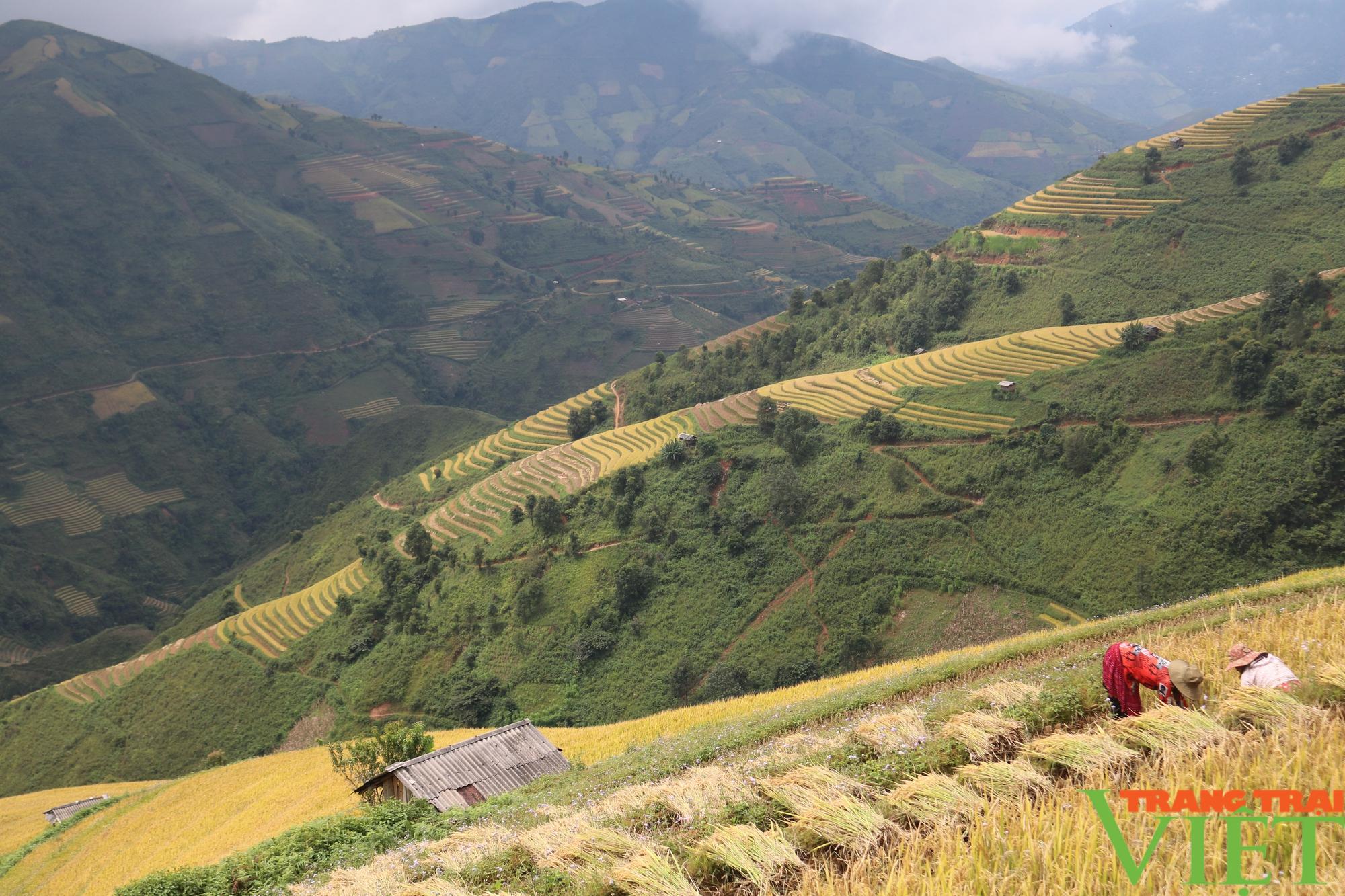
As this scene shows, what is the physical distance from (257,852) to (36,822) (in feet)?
88.2

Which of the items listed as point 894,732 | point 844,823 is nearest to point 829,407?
point 894,732

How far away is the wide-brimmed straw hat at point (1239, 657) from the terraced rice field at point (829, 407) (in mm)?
35033

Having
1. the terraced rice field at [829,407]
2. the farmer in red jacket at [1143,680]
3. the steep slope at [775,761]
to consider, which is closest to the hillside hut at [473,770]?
the steep slope at [775,761]

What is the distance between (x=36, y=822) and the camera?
102 feet

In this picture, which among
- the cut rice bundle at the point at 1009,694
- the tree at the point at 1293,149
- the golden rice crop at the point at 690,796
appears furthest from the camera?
the tree at the point at 1293,149

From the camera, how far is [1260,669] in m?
6.77

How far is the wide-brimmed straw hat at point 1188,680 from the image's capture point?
666 centimetres

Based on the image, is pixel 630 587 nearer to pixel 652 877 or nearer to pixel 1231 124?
pixel 652 877

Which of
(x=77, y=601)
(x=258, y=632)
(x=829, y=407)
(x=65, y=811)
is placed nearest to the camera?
(x=65, y=811)

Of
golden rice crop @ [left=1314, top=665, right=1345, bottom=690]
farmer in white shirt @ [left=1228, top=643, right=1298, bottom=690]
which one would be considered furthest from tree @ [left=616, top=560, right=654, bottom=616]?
golden rice crop @ [left=1314, top=665, right=1345, bottom=690]

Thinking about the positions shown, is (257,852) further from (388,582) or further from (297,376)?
(297,376)

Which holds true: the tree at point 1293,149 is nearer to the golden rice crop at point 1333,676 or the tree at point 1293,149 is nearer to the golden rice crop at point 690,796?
the golden rice crop at point 1333,676

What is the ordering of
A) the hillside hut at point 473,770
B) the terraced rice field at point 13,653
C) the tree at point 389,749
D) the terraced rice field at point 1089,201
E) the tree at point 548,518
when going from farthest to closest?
the terraced rice field at point 13,653 → the terraced rice field at point 1089,201 → the tree at point 548,518 → the tree at point 389,749 → the hillside hut at point 473,770

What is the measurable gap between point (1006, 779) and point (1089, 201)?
66699mm
